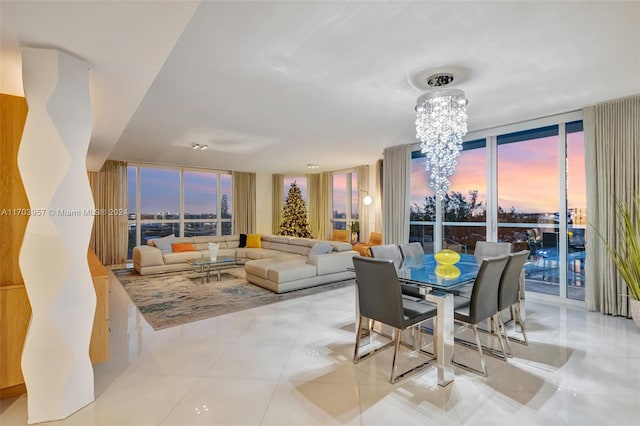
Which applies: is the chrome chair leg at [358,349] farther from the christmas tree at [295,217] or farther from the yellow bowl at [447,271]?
the christmas tree at [295,217]

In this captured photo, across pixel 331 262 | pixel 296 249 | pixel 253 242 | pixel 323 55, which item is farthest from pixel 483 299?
pixel 253 242

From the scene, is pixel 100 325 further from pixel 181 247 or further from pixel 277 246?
pixel 277 246

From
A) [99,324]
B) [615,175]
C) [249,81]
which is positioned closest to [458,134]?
[615,175]

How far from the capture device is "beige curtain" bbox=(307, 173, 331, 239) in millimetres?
10203

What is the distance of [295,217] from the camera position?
400 inches

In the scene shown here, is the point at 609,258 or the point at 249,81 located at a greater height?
the point at 249,81

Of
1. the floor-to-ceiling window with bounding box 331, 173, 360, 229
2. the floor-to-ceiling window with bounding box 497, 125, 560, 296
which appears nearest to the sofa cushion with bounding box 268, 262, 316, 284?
the floor-to-ceiling window with bounding box 497, 125, 560, 296

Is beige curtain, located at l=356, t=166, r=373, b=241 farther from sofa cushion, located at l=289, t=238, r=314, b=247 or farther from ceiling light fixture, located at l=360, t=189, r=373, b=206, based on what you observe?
sofa cushion, located at l=289, t=238, r=314, b=247

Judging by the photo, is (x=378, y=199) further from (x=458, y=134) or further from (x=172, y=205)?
(x=172, y=205)

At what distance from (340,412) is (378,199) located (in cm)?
700

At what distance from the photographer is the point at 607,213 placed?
3.89 meters

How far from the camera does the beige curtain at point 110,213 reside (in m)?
7.62

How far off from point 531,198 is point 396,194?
2385 mm

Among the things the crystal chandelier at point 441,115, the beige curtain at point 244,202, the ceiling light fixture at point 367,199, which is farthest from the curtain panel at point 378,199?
the crystal chandelier at point 441,115
